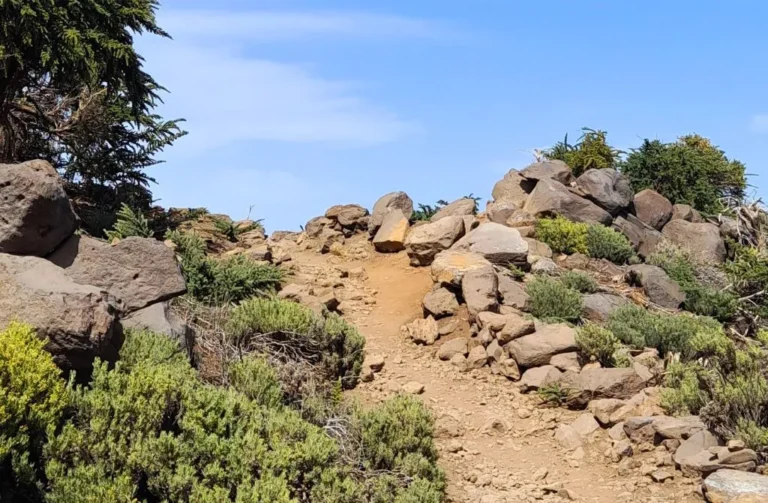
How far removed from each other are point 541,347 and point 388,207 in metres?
7.53

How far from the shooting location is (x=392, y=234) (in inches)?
619

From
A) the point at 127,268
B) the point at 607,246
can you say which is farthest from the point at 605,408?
the point at 607,246

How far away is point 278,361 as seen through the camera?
9.18 meters

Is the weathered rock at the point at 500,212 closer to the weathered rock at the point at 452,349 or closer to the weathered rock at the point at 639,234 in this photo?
the weathered rock at the point at 639,234

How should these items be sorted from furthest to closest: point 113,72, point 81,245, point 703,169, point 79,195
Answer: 1. point 703,169
2. point 79,195
3. point 113,72
4. point 81,245

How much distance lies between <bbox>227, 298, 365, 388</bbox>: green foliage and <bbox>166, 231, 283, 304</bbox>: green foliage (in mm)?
1332

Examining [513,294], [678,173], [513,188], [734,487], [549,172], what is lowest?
[734,487]

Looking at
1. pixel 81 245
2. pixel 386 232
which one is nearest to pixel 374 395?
pixel 81 245

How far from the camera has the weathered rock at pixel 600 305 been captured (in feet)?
39.9

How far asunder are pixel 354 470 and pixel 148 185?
12.5 m

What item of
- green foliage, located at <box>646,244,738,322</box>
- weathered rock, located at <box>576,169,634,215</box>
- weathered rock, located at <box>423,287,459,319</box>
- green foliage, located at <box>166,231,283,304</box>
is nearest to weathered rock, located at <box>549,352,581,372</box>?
weathered rock, located at <box>423,287,459,319</box>

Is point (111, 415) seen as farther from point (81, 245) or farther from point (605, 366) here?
point (605, 366)

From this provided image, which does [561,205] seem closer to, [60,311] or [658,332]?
[658,332]

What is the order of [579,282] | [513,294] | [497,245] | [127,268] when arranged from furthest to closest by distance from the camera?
[497,245], [579,282], [513,294], [127,268]
